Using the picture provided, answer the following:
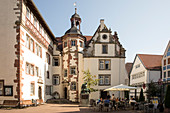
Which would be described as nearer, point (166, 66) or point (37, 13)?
point (37, 13)

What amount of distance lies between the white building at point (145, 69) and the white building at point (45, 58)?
11.3 m

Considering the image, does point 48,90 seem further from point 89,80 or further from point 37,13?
point 37,13

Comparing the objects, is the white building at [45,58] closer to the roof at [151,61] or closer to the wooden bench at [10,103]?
the wooden bench at [10,103]

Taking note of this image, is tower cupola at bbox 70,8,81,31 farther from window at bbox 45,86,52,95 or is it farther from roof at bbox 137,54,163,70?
roof at bbox 137,54,163,70

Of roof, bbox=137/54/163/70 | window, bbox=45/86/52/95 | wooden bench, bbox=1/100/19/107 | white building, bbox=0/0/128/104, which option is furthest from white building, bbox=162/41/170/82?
wooden bench, bbox=1/100/19/107

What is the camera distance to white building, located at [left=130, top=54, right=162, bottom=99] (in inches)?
1729

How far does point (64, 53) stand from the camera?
118 ft

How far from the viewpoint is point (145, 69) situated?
44719mm

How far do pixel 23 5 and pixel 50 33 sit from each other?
44.0 ft

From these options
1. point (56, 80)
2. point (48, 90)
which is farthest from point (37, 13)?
point (56, 80)

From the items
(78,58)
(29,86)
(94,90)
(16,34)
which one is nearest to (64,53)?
(78,58)

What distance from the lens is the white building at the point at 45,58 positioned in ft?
65.6

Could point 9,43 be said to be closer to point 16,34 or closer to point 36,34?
point 16,34

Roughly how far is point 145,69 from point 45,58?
Result: 22.6m
